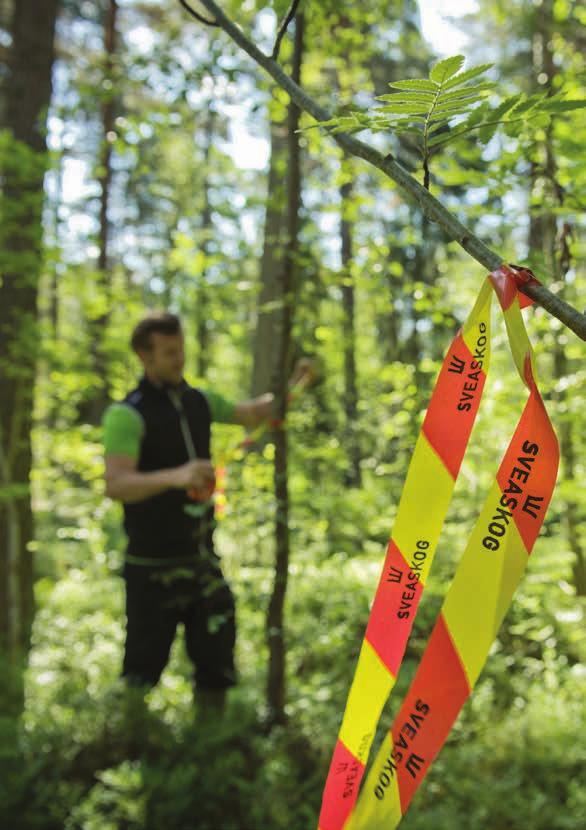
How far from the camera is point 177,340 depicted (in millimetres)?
3438

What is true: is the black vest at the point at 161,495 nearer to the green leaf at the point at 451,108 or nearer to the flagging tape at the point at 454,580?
the flagging tape at the point at 454,580

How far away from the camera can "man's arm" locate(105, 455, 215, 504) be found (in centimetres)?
290

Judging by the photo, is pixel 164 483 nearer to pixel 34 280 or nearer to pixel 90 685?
pixel 34 280

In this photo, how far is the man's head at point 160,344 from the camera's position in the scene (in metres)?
3.40

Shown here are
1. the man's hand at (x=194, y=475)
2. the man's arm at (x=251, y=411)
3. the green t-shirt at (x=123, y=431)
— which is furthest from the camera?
the man's arm at (x=251, y=411)

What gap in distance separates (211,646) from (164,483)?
1014 millimetres

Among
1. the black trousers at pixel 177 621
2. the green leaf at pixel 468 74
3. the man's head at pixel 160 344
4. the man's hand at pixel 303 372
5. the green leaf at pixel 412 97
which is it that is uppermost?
the green leaf at pixel 468 74

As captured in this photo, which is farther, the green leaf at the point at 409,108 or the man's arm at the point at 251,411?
the man's arm at the point at 251,411

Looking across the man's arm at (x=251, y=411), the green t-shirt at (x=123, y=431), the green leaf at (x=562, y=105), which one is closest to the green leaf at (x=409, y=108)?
the green leaf at (x=562, y=105)

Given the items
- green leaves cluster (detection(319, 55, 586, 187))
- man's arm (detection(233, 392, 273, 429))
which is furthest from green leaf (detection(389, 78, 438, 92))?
man's arm (detection(233, 392, 273, 429))

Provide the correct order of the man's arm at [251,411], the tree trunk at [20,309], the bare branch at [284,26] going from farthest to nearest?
the tree trunk at [20,309] < the man's arm at [251,411] < the bare branch at [284,26]

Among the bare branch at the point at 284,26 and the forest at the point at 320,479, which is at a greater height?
the bare branch at the point at 284,26

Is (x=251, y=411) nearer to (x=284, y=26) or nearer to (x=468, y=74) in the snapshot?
(x=284, y=26)

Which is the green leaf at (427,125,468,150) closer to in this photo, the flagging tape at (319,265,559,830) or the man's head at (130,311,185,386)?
the flagging tape at (319,265,559,830)
